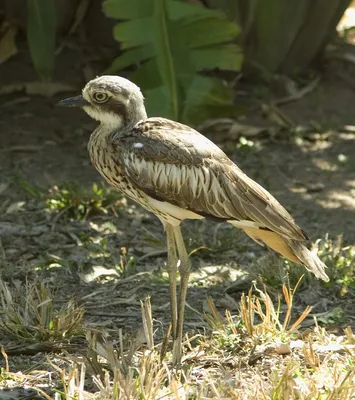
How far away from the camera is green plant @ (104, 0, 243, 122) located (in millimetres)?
7312

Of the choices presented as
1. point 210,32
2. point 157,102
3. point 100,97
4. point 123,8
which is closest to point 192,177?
point 100,97

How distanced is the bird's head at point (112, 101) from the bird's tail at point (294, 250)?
0.83 meters

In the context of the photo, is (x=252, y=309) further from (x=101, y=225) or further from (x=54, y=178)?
(x=54, y=178)

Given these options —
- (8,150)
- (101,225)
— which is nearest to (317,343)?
(101,225)

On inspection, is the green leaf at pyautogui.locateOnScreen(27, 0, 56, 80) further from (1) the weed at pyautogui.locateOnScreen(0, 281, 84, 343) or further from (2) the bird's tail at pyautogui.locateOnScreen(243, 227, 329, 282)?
(2) the bird's tail at pyautogui.locateOnScreen(243, 227, 329, 282)

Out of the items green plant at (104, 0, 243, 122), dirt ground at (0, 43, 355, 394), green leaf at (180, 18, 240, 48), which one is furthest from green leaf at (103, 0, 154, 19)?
dirt ground at (0, 43, 355, 394)

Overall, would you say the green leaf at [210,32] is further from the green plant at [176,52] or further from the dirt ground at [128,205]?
the dirt ground at [128,205]

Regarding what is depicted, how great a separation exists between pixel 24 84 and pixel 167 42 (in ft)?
4.93

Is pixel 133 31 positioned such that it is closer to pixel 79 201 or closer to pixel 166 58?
pixel 166 58

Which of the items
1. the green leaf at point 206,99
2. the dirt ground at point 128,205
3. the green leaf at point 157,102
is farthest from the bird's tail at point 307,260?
the green leaf at point 206,99

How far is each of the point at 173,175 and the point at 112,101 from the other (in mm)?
485

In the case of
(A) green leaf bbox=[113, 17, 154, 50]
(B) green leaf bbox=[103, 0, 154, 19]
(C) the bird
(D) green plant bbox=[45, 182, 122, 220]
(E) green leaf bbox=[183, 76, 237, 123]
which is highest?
(C) the bird

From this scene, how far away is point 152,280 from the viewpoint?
5676mm

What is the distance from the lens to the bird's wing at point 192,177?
460 cm
